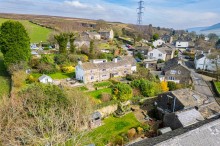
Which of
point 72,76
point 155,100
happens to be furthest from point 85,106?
point 72,76

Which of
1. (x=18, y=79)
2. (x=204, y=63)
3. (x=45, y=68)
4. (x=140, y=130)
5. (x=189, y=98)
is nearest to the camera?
(x=140, y=130)

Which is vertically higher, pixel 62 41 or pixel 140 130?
pixel 62 41

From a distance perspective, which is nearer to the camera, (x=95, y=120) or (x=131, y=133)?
(x=131, y=133)

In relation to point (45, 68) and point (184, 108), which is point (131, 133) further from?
point (45, 68)

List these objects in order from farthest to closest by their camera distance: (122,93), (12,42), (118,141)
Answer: (12,42) → (122,93) → (118,141)

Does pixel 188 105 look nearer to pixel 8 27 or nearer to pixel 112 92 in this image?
pixel 112 92

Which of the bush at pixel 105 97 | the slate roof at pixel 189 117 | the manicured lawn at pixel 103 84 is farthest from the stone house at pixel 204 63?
the slate roof at pixel 189 117

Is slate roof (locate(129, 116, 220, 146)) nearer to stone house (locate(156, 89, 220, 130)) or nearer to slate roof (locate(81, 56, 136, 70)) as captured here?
stone house (locate(156, 89, 220, 130))

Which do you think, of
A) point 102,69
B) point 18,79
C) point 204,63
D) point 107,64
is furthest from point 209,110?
point 204,63
